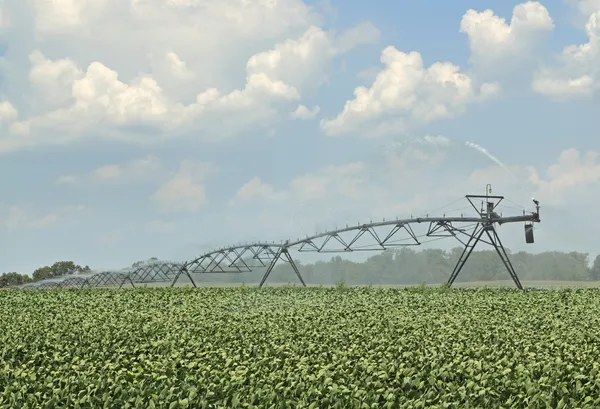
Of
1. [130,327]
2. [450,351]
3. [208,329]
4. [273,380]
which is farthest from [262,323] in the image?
[273,380]

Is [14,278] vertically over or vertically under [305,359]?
over

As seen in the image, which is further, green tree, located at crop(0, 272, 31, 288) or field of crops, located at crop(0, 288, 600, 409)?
green tree, located at crop(0, 272, 31, 288)

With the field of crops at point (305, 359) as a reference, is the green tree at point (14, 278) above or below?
above

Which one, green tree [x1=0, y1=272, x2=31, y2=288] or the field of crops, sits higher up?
green tree [x1=0, y1=272, x2=31, y2=288]

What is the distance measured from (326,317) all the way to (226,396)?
8603 mm

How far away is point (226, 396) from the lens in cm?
916

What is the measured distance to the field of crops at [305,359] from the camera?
905 centimetres

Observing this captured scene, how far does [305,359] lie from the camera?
35.5 ft

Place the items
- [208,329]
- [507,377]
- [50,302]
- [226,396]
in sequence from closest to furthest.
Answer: [226,396]
[507,377]
[208,329]
[50,302]

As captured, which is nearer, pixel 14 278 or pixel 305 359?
pixel 305 359

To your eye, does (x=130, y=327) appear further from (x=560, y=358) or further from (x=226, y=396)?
(x=560, y=358)

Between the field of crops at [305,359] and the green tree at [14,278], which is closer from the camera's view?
the field of crops at [305,359]

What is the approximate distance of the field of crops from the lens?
9.05 metres

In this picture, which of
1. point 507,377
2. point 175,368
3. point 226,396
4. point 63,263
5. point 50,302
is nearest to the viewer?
point 226,396
